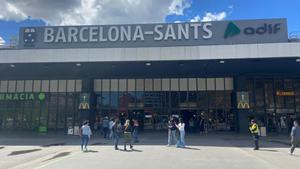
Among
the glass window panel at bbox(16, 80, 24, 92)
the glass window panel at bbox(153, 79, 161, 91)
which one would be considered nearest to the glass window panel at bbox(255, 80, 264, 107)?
the glass window panel at bbox(153, 79, 161, 91)

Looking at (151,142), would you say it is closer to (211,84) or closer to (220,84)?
(211,84)

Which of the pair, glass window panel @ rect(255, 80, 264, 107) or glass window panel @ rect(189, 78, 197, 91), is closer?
glass window panel @ rect(255, 80, 264, 107)

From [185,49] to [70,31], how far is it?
34.2 feet

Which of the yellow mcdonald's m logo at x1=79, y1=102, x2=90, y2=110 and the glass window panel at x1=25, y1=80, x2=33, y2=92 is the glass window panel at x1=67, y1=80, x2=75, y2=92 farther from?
the glass window panel at x1=25, y1=80, x2=33, y2=92

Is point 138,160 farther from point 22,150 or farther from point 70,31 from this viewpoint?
point 70,31

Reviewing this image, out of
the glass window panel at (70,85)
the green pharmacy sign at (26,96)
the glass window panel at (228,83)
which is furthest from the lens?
the green pharmacy sign at (26,96)

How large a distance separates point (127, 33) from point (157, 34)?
2498mm

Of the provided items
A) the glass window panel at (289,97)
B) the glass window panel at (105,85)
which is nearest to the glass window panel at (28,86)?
the glass window panel at (105,85)

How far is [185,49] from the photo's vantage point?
23281 millimetres

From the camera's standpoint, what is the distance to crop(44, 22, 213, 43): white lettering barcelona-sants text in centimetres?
2641

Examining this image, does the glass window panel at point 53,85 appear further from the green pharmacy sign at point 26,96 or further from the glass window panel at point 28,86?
the glass window panel at point 28,86

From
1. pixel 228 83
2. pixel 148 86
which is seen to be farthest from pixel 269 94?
pixel 148 86

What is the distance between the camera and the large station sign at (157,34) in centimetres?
2609

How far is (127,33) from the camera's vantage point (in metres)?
26.8
